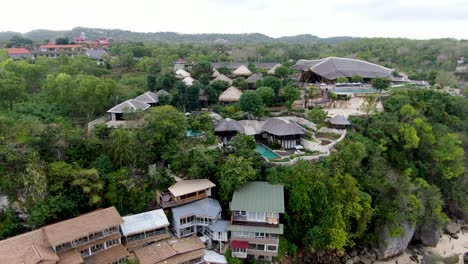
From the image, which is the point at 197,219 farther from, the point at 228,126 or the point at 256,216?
the point at 228,126

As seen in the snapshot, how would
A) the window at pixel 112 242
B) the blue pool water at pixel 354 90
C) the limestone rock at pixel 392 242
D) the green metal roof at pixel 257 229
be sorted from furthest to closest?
1. the blue pool water at pixel 354 90
2. the limestone rock at pixel 392 242
3. the green metal roof at pixel 257 229
4. the window at pixel 112 242

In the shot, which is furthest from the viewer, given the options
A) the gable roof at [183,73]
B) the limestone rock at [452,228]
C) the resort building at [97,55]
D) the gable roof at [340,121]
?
the resort building at [97,55]

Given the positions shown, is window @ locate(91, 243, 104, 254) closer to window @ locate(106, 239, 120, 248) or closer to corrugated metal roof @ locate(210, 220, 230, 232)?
window @ locate(106, 239, 120, 248)

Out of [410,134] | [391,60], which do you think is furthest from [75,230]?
[391,60]

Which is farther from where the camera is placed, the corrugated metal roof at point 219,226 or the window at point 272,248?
the window at point 272,248

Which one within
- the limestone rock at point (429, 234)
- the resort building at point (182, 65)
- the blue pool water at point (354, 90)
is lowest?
the limestone rock at point (429, 234)

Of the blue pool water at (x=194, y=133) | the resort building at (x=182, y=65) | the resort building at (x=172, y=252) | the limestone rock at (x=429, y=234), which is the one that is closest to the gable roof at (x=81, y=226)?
the resort building at (x=172, y=252)

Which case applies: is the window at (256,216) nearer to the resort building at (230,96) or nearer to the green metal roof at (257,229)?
the green metal roof at (257,229)
